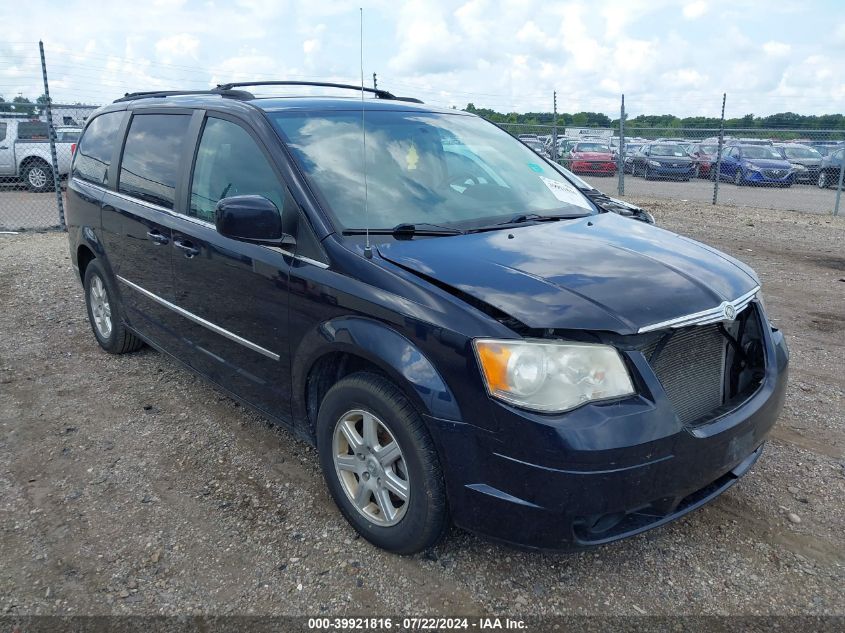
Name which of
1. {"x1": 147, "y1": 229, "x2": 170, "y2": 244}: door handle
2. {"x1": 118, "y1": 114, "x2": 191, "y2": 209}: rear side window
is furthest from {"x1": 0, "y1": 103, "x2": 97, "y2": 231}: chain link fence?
{"x1": 147, "y1": 229, "x2": 170, "y2": 244}: door handle

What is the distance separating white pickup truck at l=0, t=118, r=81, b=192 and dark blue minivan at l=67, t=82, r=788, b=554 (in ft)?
40.1

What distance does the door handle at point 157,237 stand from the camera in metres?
3.86

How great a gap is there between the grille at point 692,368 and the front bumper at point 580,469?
0.10 metres

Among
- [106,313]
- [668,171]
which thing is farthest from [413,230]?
[668,171]

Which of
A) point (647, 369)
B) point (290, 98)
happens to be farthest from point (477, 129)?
point (647, 369)

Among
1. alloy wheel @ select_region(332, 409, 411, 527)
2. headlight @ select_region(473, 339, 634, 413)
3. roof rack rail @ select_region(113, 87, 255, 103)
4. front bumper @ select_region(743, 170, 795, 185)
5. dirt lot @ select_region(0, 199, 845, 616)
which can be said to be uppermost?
roof rack rail @ select_region(113, 87, 255, 103)

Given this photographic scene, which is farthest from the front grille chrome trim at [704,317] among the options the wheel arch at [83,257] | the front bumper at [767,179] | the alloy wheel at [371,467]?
the front bumper at [767,179]

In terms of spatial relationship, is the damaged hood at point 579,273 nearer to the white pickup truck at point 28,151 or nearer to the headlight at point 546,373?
the headlight at point 546,373

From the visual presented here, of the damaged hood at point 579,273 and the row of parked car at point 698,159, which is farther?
the row of parked car at point 698,159

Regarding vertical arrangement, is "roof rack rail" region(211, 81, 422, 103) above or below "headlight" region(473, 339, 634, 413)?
above

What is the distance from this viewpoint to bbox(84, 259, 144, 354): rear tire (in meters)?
4.86

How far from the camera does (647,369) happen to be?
7.83 ft

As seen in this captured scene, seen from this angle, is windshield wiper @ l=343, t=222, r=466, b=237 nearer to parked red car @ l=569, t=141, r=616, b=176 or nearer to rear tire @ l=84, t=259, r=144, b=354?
rear tire @ l=84, t=259, r=144, b=354

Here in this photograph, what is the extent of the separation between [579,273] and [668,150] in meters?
20.0
